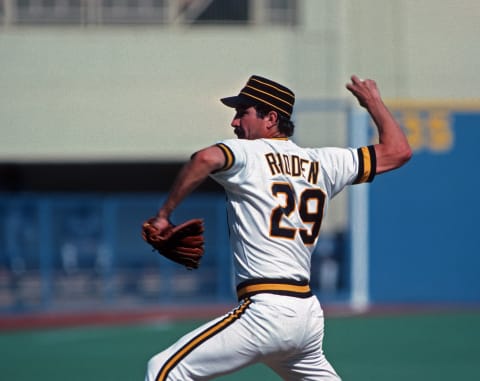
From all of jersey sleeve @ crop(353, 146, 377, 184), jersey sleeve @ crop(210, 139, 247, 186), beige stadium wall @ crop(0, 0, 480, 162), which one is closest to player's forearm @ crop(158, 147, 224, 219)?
jersey sleeve @ crop(210, 139, 247, 186)

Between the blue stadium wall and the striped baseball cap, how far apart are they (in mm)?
12400

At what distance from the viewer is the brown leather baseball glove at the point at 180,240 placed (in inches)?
164

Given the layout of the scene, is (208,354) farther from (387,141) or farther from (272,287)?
(387,141)

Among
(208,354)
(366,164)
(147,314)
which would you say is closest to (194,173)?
(208,354)

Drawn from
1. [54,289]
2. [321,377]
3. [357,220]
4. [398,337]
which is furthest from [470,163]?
[321,377]

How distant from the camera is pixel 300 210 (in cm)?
443

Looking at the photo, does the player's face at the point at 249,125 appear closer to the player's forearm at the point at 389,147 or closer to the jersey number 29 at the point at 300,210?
the jersey number 29 at the point at 300,210

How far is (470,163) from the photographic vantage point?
17.0m

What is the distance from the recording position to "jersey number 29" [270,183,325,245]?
436cm

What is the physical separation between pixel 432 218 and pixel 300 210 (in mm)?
12936

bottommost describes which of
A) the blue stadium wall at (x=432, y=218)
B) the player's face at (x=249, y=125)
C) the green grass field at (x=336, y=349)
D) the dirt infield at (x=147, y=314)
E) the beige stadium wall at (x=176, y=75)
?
the dirt infield at (x=147, y=314)

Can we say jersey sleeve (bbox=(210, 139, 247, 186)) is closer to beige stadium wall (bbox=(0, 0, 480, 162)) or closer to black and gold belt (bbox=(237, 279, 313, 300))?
black and gold belt (bbox=(237, 279, 313, 300))

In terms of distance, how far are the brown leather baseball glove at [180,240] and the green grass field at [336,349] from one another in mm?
4870

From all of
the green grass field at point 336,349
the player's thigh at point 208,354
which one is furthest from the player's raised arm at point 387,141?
the green grass field at point 336,349
